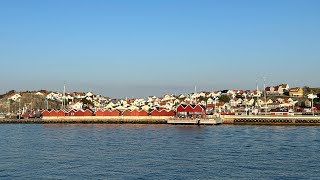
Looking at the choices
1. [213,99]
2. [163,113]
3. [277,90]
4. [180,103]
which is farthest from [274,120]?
[277,90]

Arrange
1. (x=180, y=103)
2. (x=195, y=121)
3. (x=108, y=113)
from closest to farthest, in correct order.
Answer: (x=195, y=121) → (x=108, y=113) → (x=180, y=103)

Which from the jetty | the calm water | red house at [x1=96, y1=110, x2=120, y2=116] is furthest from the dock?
the calm water

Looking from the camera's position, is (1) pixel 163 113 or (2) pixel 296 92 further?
(2) pixel 296 92

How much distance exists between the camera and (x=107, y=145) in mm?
32219

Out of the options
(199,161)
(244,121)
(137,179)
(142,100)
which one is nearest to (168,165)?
(199,161)

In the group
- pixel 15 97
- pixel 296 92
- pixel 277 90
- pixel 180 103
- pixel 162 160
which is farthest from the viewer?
pixel 277 90

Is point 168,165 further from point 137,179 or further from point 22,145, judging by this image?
point 22,145

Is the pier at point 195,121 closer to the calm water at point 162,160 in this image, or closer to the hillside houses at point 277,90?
the calm water at point 162,160

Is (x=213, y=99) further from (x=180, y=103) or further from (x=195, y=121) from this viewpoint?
(x=195, y=121)

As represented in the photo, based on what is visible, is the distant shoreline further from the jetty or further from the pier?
the pier

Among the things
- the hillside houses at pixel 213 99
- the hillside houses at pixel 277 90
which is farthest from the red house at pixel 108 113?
the hillside houses at pixel 277 90

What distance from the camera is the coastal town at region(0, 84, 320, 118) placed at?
70875mm

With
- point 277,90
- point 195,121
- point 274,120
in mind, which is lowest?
point 195,121

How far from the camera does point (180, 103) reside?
73500 mm
